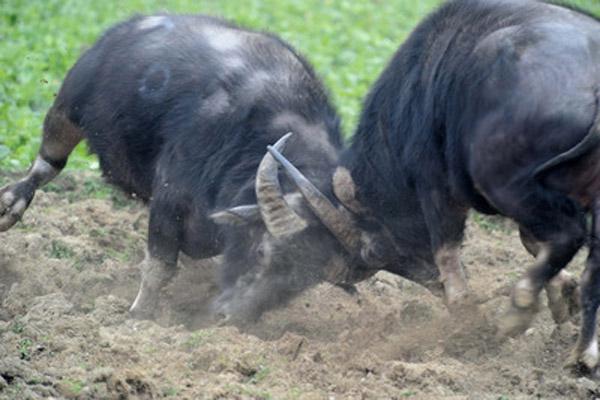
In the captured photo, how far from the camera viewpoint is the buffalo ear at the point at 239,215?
750 centimetres

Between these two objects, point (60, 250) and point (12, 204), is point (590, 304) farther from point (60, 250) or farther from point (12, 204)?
point (12, 204)

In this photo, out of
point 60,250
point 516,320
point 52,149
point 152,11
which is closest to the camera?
point 516,320

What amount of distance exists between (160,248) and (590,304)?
10.5 feet

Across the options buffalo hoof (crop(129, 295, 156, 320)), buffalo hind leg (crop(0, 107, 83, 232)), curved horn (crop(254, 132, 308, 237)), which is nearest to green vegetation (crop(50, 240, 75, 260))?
buffalo hind leg (crop(0, 107, 83, 232))

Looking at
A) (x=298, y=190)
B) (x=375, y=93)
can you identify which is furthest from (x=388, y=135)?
(x=298, y=190)

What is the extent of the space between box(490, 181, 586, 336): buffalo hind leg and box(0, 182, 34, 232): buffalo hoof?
12.2ft

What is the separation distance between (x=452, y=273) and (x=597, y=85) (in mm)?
1670

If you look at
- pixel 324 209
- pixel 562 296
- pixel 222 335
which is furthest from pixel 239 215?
pixel 562 296

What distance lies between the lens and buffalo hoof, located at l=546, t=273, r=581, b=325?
7.00 meters

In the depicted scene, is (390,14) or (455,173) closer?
(455,173)

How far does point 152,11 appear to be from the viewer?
1180 centimetres

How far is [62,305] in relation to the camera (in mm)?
7047

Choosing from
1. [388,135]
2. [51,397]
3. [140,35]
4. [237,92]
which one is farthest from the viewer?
[140,35]

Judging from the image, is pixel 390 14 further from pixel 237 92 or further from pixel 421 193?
pixel 421 193
